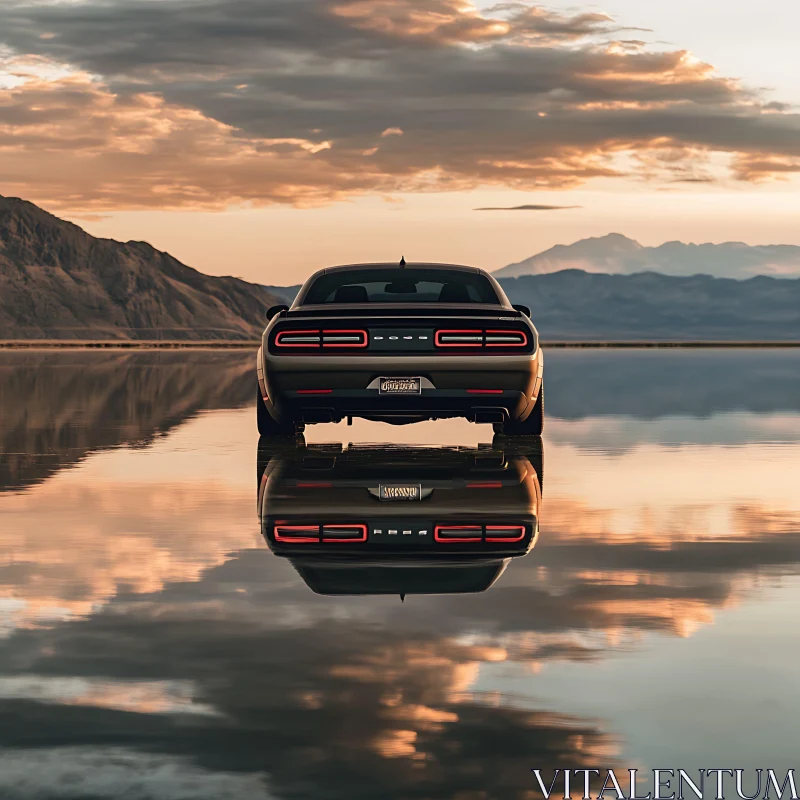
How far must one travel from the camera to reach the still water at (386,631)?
4641 millimetres

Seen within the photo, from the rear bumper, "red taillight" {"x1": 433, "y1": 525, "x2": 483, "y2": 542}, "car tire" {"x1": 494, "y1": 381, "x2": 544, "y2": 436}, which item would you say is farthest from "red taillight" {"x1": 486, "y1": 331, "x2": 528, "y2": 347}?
"red taillight" {"x1": 433, "y1": 525, "x2": 483, "y2": 542}

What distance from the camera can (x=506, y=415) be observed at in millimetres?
12938

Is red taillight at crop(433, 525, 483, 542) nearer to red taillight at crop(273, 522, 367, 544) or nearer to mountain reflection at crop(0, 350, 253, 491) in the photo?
red taillight at crop(273, 522, 367, 544)

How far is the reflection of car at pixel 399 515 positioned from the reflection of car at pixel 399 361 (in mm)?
550

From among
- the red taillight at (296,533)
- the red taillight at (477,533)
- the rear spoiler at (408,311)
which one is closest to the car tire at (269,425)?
the rear spoiler at (408,311)

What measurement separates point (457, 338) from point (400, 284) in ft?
6.83

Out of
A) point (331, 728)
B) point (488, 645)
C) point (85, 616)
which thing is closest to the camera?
point (331, 728)

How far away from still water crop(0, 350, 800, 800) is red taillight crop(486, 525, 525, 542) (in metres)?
0.12

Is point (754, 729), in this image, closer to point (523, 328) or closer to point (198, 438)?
point (523, 328)

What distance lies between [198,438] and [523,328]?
5.83m

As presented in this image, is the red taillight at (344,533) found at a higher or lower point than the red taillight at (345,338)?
lower

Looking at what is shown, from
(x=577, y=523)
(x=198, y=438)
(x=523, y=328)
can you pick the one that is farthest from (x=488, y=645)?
(x=198, y=438)

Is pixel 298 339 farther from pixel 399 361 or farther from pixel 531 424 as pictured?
pixel 531 424

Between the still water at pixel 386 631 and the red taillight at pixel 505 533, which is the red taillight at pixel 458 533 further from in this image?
the still water at pixel 386 631
